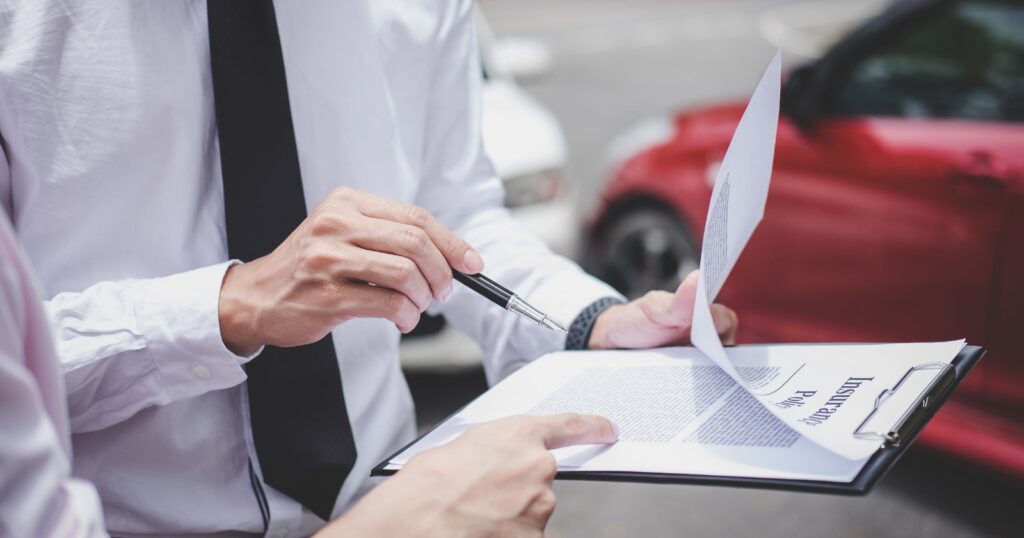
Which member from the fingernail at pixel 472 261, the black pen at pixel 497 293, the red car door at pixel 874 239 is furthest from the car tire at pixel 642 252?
the fingernail at pixel 472 261

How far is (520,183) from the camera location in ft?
13.3

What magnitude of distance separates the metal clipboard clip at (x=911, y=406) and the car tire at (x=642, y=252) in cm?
312

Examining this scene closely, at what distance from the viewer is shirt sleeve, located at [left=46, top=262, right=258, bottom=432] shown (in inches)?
44.1

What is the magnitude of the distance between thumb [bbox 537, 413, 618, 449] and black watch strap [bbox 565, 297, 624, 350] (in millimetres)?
368

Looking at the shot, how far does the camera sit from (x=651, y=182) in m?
4.30

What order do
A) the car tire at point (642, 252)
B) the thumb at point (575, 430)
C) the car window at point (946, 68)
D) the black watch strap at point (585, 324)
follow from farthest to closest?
the car tire at point (642, 252) → the car window at point (946, 68) → the black watch strap at point (585, 324) → the thumb at point (575, 430)

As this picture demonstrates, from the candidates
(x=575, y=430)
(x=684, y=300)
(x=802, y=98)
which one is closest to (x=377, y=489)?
(x=575, y=430)

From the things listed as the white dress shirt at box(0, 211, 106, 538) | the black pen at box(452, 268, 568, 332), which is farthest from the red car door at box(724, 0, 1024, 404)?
the white dress shirt at box(0, 211, 106, 538)

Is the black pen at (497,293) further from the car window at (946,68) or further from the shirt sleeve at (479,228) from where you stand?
the car window at (946,68)

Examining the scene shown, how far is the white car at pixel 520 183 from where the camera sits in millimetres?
3852

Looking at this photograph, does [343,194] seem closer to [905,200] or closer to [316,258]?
[316,258]

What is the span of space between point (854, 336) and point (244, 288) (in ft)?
9.20

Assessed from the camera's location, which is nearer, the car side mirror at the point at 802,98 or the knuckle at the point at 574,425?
the knuckle at the point at 574,425

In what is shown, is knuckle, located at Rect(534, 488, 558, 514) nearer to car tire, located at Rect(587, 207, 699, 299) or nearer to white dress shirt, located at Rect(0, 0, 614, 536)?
white dress shirt, located at Rect(0, 0, 614, 536)
